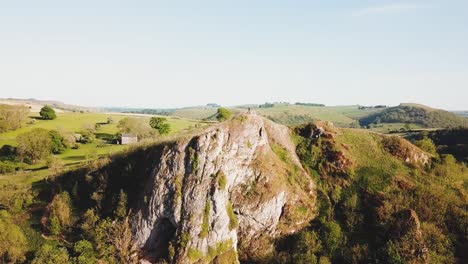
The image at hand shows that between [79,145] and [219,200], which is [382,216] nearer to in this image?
[219,200]

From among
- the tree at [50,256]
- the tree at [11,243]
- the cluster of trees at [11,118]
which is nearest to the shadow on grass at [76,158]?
the tree at [11,243]

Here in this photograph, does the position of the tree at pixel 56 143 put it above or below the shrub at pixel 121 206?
above

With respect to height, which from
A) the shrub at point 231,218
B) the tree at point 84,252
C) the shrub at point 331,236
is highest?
the shrub at point 231,218

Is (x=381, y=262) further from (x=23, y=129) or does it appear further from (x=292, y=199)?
(x=23, y=129)

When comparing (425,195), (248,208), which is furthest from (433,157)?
(248,208)

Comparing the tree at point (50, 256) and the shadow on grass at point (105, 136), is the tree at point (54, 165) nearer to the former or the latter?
the tree at point (50, 256)

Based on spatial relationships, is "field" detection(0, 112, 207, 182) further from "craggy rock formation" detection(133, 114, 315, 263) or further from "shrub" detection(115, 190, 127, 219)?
"craggy rock formation" detection(133, 114, 315, 263)
